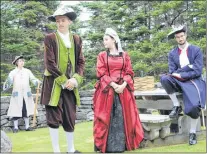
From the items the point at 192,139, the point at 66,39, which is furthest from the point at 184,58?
the point at 66,39

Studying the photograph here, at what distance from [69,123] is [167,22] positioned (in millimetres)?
10930

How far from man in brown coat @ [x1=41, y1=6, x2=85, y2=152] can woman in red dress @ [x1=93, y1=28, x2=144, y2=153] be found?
457mm

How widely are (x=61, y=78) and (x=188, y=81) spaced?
1712 millimetres

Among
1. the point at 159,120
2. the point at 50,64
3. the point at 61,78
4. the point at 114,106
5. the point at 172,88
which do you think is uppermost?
the point at 50,64

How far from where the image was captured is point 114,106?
14.6 ft

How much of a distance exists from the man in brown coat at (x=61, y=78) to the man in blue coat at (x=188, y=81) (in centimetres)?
130

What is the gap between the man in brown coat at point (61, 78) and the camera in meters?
3.90

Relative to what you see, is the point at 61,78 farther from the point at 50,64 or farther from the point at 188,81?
the point at 188,81

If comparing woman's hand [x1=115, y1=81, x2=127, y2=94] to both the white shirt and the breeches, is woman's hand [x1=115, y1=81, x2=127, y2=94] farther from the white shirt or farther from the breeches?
the white shirt

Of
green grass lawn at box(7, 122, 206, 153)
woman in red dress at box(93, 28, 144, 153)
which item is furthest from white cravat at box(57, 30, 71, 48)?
green grass lawn at box(7, 122, 206, 153)

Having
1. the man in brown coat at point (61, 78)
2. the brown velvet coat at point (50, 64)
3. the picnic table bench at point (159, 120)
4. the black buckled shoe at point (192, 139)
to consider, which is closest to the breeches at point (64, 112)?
the man in brown coat at point (61, 78)

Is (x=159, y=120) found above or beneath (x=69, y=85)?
beneath

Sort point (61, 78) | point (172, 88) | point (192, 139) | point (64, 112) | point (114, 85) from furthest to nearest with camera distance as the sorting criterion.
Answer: point (172, 88) < point (192, 139) < point (114, 85) < point (64, 112) < point (61, 78)

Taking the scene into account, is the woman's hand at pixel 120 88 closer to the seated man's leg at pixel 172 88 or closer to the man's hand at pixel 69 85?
the seated man's leg at pixel 172 88
